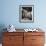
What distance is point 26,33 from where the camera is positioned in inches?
137

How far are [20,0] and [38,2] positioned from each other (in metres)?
0.57

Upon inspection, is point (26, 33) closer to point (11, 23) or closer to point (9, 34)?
point (9, 34)

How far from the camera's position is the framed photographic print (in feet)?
13.0

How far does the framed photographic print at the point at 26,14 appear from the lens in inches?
156

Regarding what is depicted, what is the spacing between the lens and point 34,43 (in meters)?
3.49

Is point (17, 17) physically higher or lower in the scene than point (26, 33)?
higher

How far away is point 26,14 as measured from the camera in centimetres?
400

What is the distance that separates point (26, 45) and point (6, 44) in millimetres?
558

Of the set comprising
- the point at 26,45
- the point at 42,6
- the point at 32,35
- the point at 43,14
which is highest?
the point at 42,6

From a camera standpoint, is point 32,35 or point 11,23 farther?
point 11,23

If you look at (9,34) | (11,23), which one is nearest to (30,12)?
(11,23)

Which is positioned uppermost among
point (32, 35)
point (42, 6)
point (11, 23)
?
point (42, 6)

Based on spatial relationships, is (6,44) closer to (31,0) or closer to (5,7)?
(5,7)

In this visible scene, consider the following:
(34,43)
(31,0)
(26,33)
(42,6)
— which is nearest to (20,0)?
(31,0)
